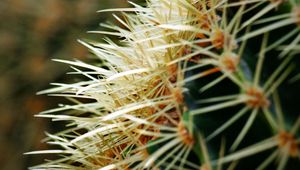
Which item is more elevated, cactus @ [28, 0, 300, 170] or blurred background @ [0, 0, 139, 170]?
blurred background @ [0, 0, 139, 170]

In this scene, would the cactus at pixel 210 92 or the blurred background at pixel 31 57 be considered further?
the blurred background at pixel 31 57

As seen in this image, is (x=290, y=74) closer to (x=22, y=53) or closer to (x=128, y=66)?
(x=128, y=66)

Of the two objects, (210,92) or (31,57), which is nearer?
(210,92)

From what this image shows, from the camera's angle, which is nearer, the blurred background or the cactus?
the cactus

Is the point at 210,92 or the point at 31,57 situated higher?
the point at 31,57

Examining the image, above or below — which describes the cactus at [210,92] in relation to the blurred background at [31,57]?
below
